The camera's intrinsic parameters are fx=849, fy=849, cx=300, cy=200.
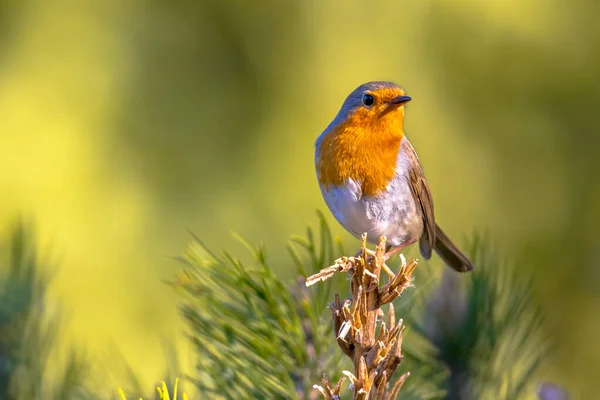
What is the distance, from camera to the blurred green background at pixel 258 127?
134 inches

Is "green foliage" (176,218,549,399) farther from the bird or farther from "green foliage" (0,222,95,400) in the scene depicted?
the bird

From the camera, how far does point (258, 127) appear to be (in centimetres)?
390

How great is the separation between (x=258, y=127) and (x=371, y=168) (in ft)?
5.23

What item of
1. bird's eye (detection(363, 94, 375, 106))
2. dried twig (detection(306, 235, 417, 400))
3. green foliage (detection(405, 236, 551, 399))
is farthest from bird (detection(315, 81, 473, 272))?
dried twig (detection(306, 235, 417, 400))

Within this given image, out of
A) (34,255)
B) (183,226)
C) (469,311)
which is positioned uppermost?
(34,255)

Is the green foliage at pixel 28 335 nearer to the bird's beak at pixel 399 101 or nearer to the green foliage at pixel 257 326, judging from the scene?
the green foliage at pixel 257 326

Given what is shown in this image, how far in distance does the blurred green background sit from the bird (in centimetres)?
81

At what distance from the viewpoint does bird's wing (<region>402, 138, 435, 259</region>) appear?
2617 millimetres

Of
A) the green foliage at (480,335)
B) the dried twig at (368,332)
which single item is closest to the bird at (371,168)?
the green foliage at (480,335)

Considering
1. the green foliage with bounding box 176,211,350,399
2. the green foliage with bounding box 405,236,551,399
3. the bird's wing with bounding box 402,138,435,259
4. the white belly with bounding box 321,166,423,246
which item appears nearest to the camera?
the green foliage with bounding box 176,211,350,399

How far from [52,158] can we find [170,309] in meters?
0.78

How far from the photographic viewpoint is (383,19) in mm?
4023

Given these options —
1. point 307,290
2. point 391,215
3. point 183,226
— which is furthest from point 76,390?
point 183,226

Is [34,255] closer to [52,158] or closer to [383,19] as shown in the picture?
[52,158]
